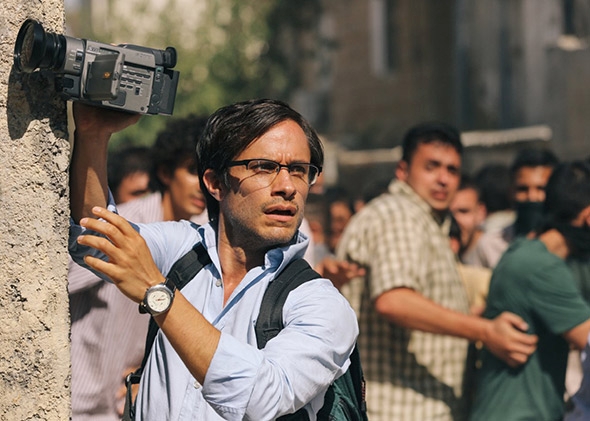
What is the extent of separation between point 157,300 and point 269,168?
1.81 ft

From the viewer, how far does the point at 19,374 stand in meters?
2.34

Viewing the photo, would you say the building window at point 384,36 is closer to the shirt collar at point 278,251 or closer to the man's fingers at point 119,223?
the shirt collar at point 278,251

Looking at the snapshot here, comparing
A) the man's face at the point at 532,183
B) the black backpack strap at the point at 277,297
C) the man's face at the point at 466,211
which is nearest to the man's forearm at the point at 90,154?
the black backpack strap at the point at 277,297

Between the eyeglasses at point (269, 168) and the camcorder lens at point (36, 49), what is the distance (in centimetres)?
56

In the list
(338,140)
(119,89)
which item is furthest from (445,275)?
A: (338,140)

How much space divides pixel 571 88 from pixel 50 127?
10154 mm

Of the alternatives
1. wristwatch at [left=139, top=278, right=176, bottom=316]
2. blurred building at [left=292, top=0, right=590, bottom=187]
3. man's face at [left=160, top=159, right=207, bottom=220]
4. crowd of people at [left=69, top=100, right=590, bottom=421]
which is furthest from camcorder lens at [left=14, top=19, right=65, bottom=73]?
blurred building at [left=292, top=0, right=590, bottom=187]

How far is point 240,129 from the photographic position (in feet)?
8.66

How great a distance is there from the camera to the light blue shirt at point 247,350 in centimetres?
221

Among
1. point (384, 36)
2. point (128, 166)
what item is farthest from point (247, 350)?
point (384, 36)

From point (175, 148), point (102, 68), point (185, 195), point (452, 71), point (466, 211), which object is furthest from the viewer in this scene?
point (452, 71)

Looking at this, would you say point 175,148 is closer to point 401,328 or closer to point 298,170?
point 401,328

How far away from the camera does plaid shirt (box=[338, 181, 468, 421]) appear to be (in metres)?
4.55

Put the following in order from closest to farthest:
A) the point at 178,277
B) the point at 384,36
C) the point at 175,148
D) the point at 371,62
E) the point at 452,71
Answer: the point at 178,277 < the point at 175,148 < the point at 452,71 < the point at 384,36 < the point at 371,62
